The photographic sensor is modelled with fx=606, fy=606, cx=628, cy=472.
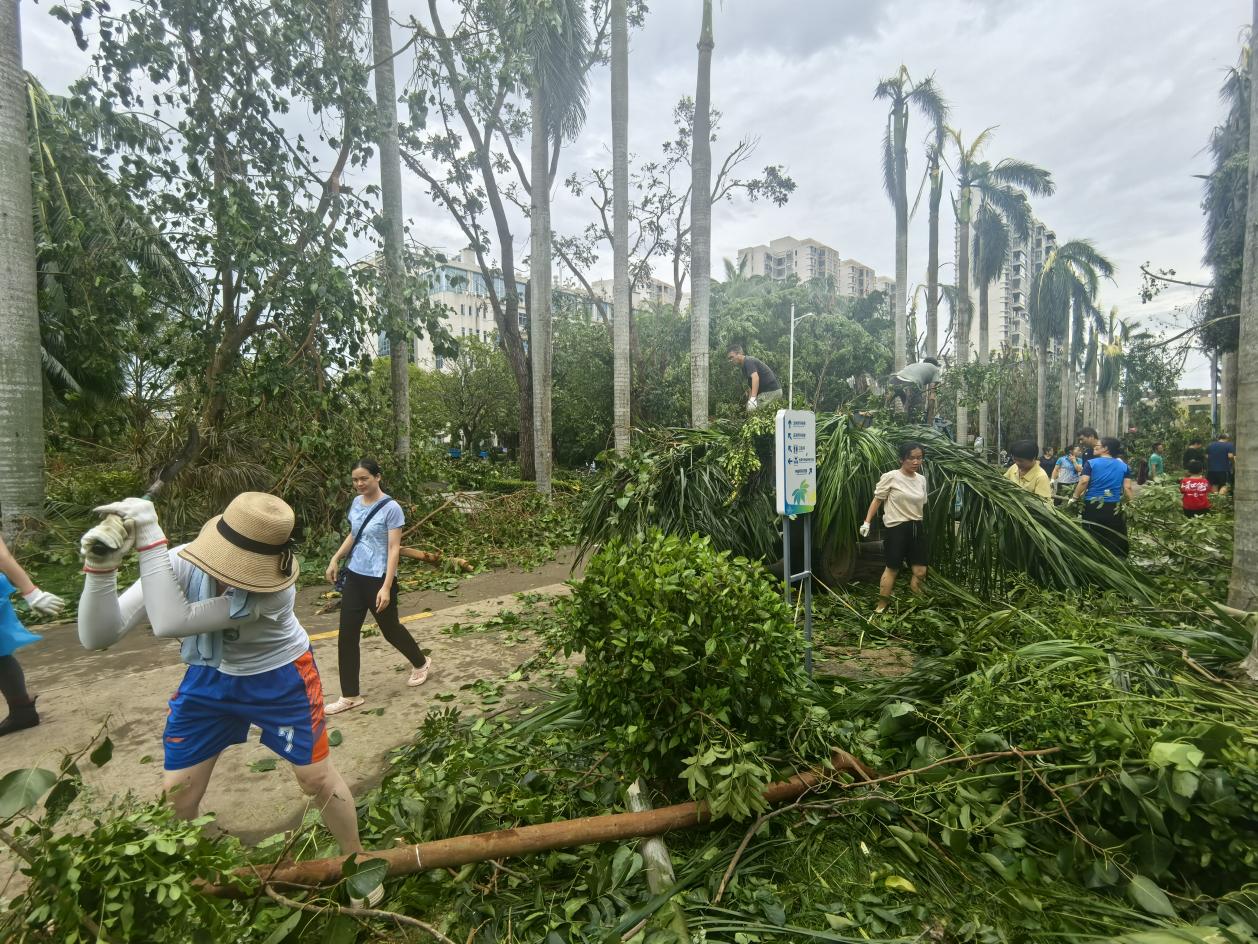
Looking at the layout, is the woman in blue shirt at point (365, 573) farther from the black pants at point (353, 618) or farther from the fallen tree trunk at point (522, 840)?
the fallen tree trunk at point (522, 840)

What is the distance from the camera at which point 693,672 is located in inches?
93.8

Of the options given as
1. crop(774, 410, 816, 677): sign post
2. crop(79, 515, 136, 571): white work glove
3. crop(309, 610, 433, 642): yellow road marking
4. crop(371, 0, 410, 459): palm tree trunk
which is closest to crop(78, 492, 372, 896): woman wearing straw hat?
crop(79, 515, 136, 571): white work glove

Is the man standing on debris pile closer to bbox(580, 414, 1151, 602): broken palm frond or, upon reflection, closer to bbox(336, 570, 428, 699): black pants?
bbox(580, 414, 1151, 602): broken palm frond

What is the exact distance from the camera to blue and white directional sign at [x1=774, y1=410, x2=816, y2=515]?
3.60 m

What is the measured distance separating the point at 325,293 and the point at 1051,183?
2499 cm

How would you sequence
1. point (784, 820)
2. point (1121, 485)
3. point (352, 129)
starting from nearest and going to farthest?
point (784, 820), point (1121, 485), point (352, 129)

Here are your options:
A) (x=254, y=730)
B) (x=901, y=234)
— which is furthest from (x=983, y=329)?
(x=254, y=730)

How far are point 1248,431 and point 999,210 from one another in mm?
24821

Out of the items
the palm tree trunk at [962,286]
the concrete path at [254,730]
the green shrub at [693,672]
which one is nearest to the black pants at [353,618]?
the concrete path at [254,730]

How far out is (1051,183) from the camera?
21766 mm

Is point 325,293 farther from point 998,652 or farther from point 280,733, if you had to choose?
point 998,652

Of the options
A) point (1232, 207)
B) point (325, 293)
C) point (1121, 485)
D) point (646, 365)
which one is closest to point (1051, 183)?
point (1232, 207)

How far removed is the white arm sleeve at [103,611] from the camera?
1.74 metres

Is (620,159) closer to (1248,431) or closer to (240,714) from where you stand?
(1248,431)
